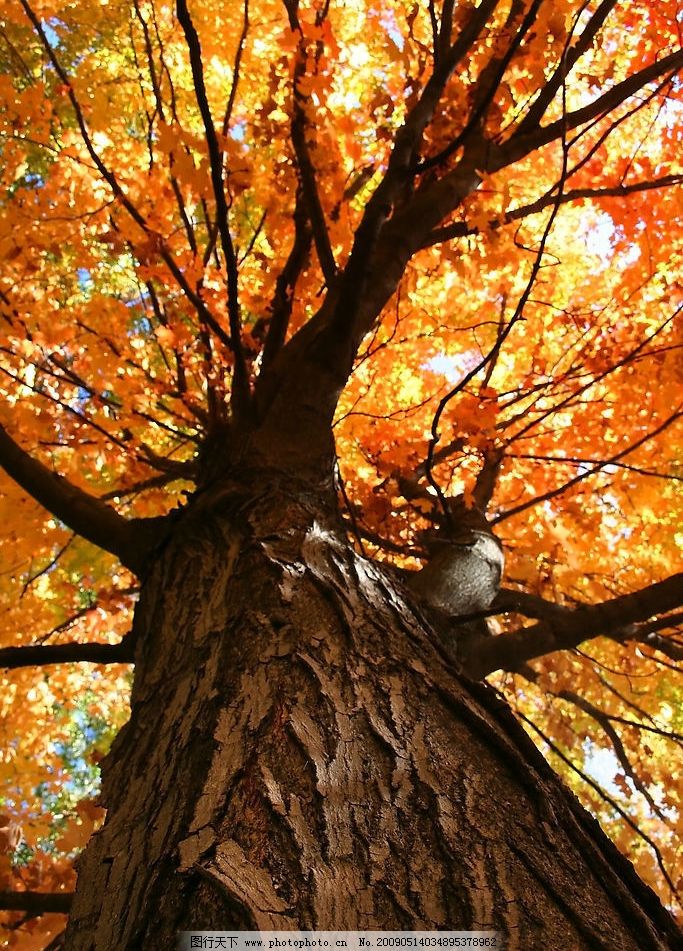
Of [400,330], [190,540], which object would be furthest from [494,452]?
[190,540]

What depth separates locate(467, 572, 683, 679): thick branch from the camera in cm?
185

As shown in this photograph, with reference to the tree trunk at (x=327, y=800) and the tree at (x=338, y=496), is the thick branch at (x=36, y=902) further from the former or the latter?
the tree trunk at (x=327, y=800)

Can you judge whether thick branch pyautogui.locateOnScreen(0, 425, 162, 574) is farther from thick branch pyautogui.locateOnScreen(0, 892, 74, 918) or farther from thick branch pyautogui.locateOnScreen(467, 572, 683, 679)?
thick branch pyautogui.locateOnScreen(467, 572, 683, 679)

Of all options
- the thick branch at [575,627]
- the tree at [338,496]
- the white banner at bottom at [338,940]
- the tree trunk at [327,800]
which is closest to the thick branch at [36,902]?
the tree at [338,496]

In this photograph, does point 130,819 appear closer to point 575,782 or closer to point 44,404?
point 44,404

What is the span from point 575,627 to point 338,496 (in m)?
0.89

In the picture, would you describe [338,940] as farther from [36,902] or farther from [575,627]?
[575,627]

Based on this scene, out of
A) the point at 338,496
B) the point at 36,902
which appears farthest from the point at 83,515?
the point at 36,902

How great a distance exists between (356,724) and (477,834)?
27cm

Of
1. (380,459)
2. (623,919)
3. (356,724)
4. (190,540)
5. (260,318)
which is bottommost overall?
(623,919)

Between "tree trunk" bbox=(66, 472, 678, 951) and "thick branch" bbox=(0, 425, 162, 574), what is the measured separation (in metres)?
0.57

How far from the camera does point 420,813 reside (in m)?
0.97

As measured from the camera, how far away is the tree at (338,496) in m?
0.94

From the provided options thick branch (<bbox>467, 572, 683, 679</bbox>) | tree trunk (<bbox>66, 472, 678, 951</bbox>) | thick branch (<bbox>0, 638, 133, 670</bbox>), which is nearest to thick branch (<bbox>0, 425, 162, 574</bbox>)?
thick branch (<bbox>0, 638, 133, 670</bbox>)
